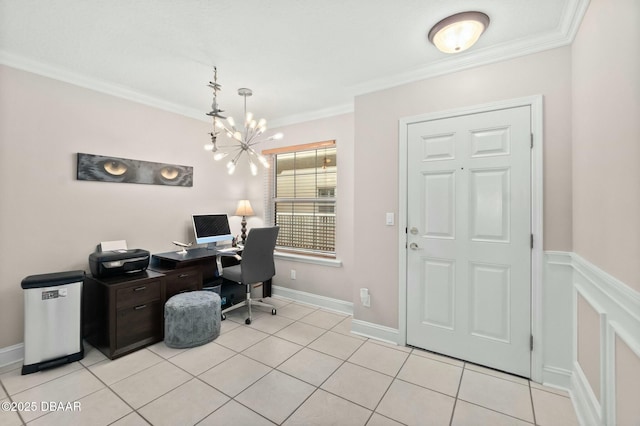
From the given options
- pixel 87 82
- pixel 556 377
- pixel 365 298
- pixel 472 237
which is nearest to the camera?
pixel 556 377

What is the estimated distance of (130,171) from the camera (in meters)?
2.93

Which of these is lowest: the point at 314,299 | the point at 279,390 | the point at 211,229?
the point at 279,390

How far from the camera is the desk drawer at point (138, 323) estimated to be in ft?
7.68

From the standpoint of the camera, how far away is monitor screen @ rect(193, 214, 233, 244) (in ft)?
11.1

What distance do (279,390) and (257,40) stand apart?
101 inches

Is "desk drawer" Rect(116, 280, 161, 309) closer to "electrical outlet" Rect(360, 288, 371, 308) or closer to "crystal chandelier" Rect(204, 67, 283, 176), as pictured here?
"crystal chandelier" Rect(204, 67, 283, 176)

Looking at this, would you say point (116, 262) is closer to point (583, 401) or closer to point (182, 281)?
point (182, 281)

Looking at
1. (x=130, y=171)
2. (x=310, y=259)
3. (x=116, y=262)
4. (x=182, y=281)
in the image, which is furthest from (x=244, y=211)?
(x=116, y=262)

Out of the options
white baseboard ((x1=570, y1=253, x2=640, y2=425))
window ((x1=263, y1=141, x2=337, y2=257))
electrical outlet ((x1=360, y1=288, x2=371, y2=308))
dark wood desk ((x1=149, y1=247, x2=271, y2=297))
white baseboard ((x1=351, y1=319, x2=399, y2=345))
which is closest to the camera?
white baseboard ((x1=570, y1=253, x2=640, y2=425))

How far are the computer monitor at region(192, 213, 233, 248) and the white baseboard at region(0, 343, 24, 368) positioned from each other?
5.48 ft

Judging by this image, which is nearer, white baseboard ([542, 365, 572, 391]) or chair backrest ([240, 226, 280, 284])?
white baseboard ([542, 365, 572, 391])

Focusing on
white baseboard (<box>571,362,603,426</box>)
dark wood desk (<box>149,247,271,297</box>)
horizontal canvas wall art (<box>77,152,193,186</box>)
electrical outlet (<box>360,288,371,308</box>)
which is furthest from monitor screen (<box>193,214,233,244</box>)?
white baseboard (<box>571,362,603,426</box>)

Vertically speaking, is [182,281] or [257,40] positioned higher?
[257,40]

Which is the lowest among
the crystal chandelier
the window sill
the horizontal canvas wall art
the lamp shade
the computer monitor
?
the window sill
